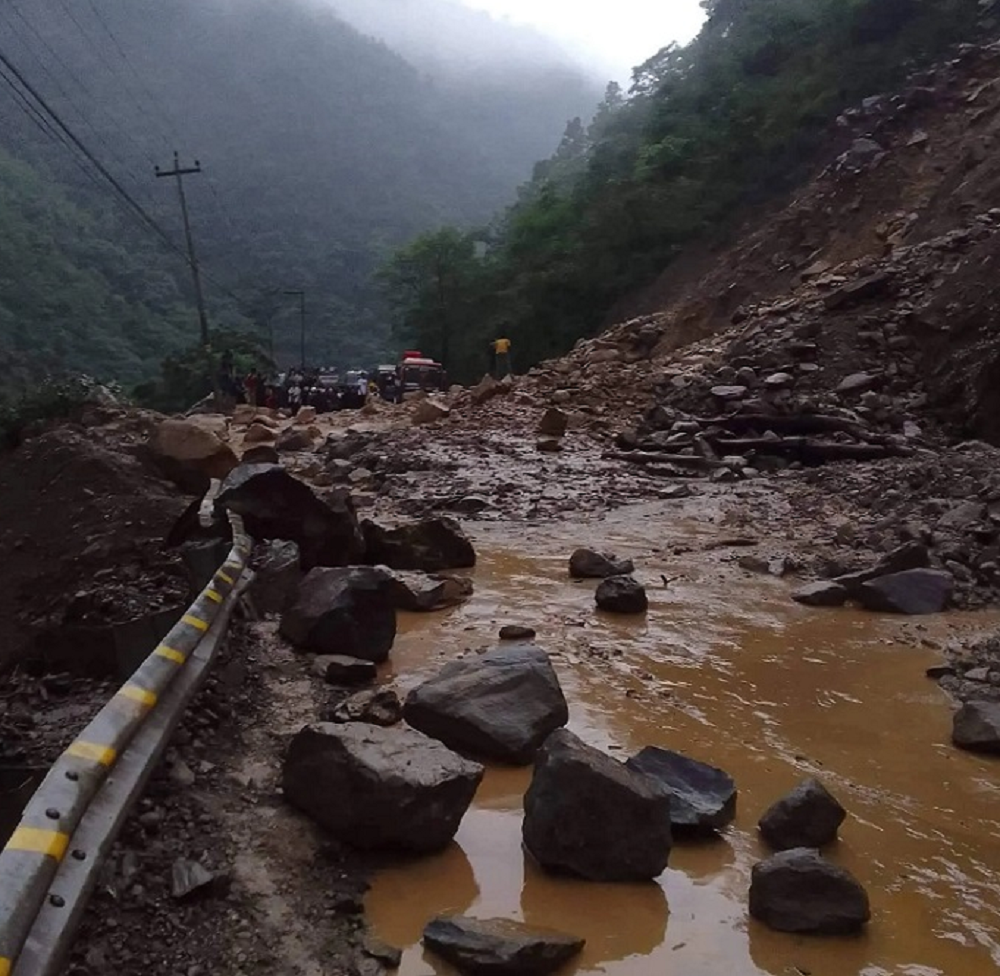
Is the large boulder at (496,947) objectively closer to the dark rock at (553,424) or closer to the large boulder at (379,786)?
the large boulder at (379,786)

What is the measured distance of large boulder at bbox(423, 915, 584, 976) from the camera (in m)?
2.16

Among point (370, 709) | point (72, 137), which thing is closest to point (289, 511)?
point (370, 709)

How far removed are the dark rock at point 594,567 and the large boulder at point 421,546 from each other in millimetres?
703

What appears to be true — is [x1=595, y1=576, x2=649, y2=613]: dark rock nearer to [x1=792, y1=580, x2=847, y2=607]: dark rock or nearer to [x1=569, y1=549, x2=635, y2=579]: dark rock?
[x1=569, y1=549, x2=635, y2=579]: dark rock

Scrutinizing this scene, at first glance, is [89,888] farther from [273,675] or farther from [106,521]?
[106,521]

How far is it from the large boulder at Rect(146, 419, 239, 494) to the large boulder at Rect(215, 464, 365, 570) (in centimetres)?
81

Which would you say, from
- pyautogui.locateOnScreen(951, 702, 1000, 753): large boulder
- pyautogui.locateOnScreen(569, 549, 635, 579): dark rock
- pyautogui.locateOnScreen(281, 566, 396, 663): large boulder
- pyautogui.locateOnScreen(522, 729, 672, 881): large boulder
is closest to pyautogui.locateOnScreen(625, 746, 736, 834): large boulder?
pyautogui.locateOnScreen(522, 729, 672, 881): large boulder

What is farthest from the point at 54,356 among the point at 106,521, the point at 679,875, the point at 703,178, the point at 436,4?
the point at 436,4

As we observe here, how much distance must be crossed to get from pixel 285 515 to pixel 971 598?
3759 mm

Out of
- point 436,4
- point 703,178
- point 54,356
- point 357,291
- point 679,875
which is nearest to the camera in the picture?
point 679,875

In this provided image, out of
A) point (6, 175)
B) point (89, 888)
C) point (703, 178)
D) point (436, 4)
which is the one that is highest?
point (436, 4)

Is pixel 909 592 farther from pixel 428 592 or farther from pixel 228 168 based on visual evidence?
pixel 228 168

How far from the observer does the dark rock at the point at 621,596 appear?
529 cm

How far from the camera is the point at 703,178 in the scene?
25844 mm
